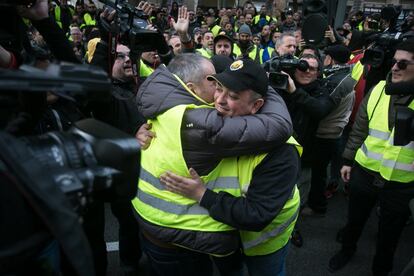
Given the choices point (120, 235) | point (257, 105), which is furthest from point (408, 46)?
point (120, 235)

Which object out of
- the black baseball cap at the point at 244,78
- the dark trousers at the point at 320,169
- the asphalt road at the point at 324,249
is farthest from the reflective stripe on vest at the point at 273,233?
the dark trousers at the point at 320,169

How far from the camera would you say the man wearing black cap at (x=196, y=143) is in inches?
57.4

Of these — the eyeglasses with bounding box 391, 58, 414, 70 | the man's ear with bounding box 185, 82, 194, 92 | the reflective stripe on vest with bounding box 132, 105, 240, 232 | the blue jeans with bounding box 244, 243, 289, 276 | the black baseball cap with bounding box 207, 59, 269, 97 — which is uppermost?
the black baseball cap with bounding box 207, 59, 269, 97

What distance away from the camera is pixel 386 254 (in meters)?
2.59

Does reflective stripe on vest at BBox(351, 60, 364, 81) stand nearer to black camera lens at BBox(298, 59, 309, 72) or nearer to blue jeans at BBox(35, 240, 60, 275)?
black camera lens at BBox(298, 59, 309, 72)

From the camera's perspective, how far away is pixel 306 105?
2812mm

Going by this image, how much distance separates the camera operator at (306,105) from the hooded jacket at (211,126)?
4.05ft

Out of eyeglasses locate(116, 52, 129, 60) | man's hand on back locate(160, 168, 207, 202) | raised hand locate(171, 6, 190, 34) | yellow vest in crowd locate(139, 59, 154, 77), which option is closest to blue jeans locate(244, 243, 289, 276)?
man's hand on back locate(160, 168, 207, 202)

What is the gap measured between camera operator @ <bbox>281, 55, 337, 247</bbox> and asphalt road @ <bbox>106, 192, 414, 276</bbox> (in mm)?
165

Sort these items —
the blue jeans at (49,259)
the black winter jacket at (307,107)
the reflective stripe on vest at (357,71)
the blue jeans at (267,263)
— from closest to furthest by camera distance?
the blue jeans at (49,259), the blue jeans at (267,263), the black winter jacket at (307,107), the reflective stripe on vest at (357,71)

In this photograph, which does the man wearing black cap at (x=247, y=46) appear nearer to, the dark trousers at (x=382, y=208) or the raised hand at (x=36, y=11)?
the dark trousers at (x=382, y=208)

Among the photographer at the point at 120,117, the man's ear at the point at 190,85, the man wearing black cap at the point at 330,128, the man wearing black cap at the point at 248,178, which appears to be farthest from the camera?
the man wearing black cap at the point at 330,128

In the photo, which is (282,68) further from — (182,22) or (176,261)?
(176,261)

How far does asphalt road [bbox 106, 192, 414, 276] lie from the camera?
2.89 meters
